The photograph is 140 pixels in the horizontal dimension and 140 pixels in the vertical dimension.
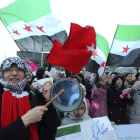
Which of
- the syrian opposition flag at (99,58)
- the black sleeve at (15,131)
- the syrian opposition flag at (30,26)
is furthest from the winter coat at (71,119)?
the syrian opposition flag at (30,26)

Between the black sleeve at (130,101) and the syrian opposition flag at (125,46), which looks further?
the syrian opposition flag at (125,46)

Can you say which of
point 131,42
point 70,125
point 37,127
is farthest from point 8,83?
point 131,42

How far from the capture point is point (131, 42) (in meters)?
4.44

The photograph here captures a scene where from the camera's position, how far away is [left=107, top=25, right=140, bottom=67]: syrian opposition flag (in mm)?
Result: 4188

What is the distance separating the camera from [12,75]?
1485mm

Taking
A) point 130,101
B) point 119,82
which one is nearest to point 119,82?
point 119,82

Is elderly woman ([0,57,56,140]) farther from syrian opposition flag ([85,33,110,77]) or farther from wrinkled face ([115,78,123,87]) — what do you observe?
wrinkled face ([115,78,123,87])

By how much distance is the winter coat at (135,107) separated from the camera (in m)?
3.62

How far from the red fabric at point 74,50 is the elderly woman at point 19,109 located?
38cm

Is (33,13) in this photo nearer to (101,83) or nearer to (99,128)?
(101,83)

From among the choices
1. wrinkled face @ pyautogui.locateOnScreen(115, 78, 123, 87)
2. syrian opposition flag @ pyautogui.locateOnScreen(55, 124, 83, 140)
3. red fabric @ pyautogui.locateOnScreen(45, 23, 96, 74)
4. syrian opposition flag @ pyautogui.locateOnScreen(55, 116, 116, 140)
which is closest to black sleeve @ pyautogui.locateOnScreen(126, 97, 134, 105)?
wrinkled face @ pyautogui.locateOnScreen(115, 78, 123, 87)

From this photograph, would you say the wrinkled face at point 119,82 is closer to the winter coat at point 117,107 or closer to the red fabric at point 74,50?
the winter coat at point 117,107

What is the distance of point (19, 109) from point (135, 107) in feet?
9.81

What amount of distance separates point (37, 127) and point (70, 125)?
2.44 feet
